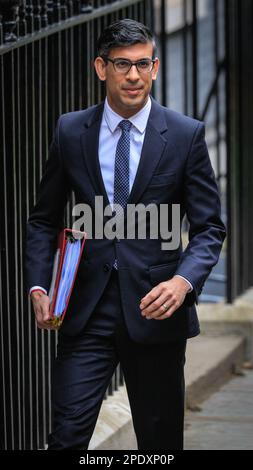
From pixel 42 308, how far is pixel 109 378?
39cm

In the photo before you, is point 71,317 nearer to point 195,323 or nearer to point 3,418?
point 195,323

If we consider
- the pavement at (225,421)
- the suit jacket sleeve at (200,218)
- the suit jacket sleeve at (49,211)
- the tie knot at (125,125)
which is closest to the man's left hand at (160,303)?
the suit jacket sleeve at (200,218)

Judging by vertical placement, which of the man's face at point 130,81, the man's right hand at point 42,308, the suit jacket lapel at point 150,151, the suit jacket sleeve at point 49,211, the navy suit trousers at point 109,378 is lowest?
the navy suit trousers at point 109,378

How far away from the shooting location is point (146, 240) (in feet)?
16.0

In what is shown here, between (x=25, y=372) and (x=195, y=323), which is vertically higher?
(x=195, y=323)

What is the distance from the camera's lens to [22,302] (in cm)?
581

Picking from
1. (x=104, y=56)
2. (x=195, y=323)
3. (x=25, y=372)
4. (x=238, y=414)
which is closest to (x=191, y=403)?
(x=238, y=414)

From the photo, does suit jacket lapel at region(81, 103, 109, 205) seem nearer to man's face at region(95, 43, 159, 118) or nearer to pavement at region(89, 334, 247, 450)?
man's face at region(95, 43, 159, 118)

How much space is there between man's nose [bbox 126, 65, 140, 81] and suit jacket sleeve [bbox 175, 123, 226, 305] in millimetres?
328

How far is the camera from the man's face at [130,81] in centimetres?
477

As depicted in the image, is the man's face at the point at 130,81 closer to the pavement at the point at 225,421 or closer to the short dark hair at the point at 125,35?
the short dark hair at the point at 125,35

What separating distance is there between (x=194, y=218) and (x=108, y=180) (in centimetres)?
34

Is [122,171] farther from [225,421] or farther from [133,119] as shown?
[225,421]

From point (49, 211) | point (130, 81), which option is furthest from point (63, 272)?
point (130, 81)
